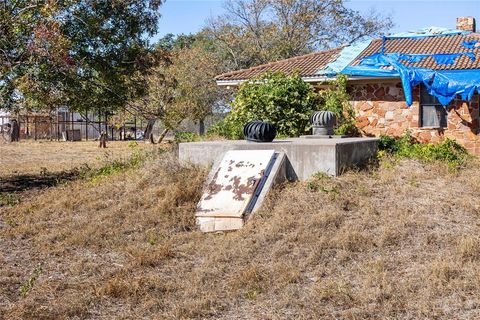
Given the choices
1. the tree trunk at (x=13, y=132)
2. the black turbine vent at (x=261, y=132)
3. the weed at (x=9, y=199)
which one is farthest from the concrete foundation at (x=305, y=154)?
the tree trunk at (x=13, y=132)

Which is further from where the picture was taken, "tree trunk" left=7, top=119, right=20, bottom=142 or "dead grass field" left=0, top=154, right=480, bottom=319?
"tree trunk" left=7, top=119, right=20, bottom=142

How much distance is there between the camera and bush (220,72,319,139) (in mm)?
15062

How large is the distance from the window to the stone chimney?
4.43 m

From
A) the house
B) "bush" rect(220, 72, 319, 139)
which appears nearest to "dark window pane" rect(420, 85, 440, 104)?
the house

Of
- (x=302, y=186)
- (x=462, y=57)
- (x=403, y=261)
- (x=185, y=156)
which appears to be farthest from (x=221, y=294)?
(x=462, y=57)

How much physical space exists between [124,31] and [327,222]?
28.6 ft

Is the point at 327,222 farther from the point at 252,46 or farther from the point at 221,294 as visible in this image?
the point at 252,46

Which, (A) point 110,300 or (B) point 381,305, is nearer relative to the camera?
(B) point 381,305

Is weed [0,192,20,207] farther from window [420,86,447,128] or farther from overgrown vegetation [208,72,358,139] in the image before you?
window [420,86,447,128]

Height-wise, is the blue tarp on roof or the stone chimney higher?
the stone chimney

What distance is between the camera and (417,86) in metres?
16.1

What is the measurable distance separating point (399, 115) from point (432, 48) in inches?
105

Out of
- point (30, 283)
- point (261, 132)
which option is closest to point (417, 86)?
point (261, 132)

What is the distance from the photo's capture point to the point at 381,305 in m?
5.33
